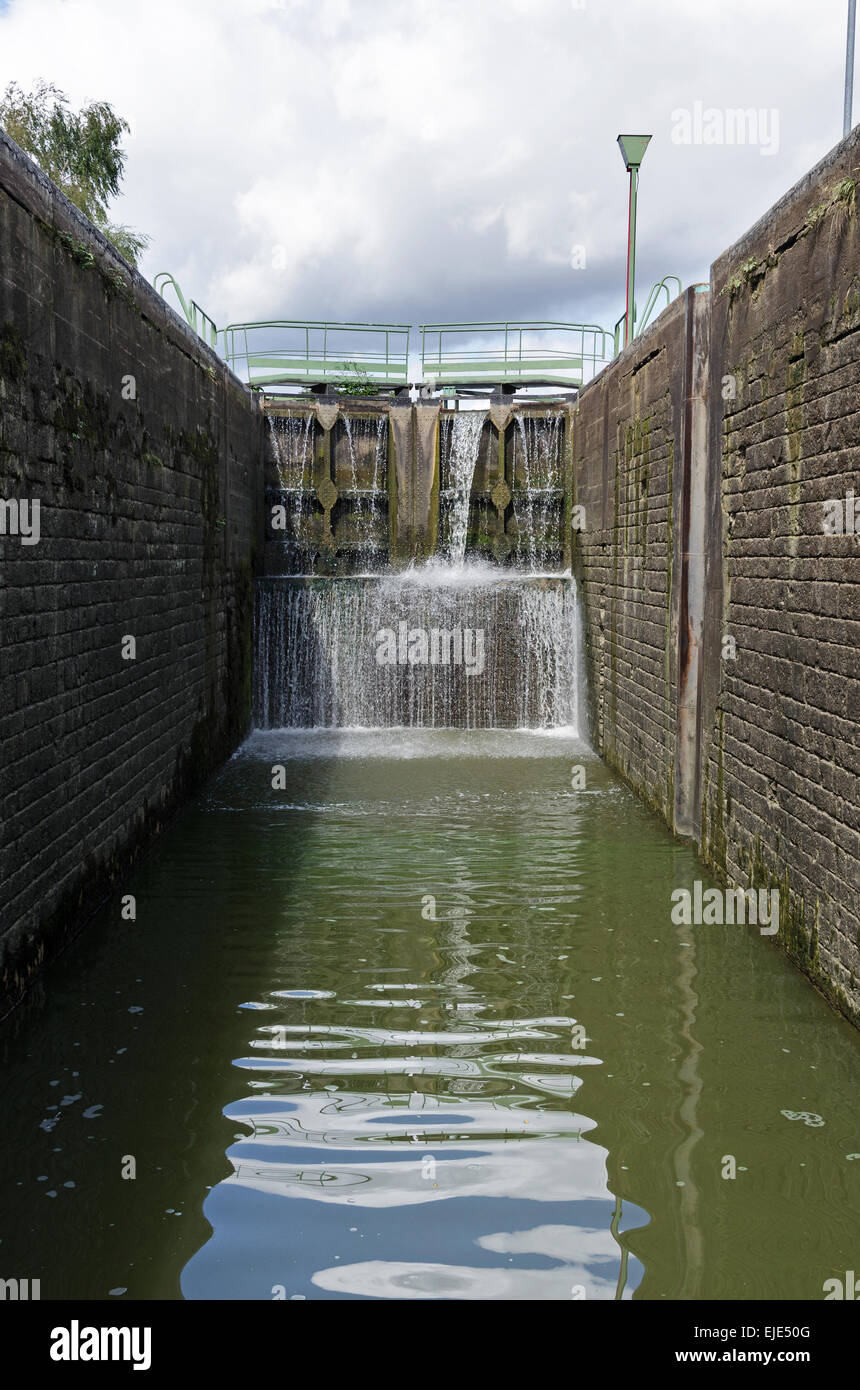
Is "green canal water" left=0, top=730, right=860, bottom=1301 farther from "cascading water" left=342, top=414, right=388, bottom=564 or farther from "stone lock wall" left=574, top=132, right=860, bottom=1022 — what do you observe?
"cascading water" left=342, top=414, right=388, bottom=564

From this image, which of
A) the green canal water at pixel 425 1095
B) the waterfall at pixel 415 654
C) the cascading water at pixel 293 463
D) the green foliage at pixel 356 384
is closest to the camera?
the green canal water at pixel 425 1095

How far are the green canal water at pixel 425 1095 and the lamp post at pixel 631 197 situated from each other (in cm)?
765

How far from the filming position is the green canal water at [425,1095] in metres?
3.54

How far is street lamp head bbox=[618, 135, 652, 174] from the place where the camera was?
12.7 meters

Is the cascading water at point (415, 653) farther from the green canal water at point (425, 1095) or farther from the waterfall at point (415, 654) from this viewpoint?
the green canal water at point (425, 1095)

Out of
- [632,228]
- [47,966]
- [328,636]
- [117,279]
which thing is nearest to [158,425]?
[117,279]

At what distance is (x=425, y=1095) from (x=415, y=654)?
10112 mm

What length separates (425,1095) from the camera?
15.3ft

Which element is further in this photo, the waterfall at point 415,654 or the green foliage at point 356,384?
the green foliage at point 356,384

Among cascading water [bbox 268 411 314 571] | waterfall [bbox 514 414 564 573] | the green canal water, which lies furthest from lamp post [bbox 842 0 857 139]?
the green canal water

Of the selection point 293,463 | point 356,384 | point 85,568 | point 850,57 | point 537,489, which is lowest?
point 85,568

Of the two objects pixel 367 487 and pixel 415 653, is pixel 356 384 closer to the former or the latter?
pixel 367 487

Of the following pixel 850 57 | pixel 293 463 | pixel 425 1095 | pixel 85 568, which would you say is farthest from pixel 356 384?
pixel 425 1095

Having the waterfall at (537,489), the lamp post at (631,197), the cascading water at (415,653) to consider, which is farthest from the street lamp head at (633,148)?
the cascading water at (415,653)
